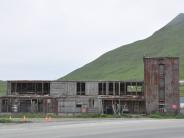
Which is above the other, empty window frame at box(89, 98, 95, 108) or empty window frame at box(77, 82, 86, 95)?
empty window frame at box(77, 82, 86, 95)

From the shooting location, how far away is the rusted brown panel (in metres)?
90.3

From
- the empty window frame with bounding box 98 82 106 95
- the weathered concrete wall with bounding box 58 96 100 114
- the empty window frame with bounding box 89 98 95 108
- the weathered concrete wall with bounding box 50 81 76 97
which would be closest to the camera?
the weathered concrete wall with bounding box 58 96 100 114

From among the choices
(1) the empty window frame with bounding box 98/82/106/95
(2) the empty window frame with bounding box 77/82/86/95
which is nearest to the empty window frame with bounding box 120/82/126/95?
(1) the empty window frame with bounding box 98/82/106/95

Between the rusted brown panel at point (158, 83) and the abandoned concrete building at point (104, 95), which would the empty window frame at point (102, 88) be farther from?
the rusted brown panel at point (158, 83)

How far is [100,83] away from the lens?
97438 millimetres

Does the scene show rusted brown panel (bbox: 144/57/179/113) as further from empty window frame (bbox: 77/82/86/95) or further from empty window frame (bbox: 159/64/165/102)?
empty window frame (bbox: 77/82/86/95)

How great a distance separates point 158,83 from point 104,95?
950 centimetres

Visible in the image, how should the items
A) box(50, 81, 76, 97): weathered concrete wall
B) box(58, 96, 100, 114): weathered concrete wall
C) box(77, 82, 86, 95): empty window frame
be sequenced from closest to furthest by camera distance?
box(58, 96, 100, 114): weathered concrete wall → box(50, 81, 76, 97): weathered concrete wall → box(77, 82, 86, 95): empty window frame

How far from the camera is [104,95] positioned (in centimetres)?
9581

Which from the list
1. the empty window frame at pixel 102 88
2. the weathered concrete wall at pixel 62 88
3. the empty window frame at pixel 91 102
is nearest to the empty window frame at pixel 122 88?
the empty window frame at pixel 102 88

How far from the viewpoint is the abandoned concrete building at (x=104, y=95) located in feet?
299

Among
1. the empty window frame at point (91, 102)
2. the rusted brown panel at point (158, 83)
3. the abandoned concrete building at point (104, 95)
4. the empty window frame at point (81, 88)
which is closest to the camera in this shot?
the rusted brown panel at point (158, 83)

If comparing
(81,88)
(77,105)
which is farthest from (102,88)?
(77,105)

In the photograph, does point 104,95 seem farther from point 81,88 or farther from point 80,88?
point 80,88
